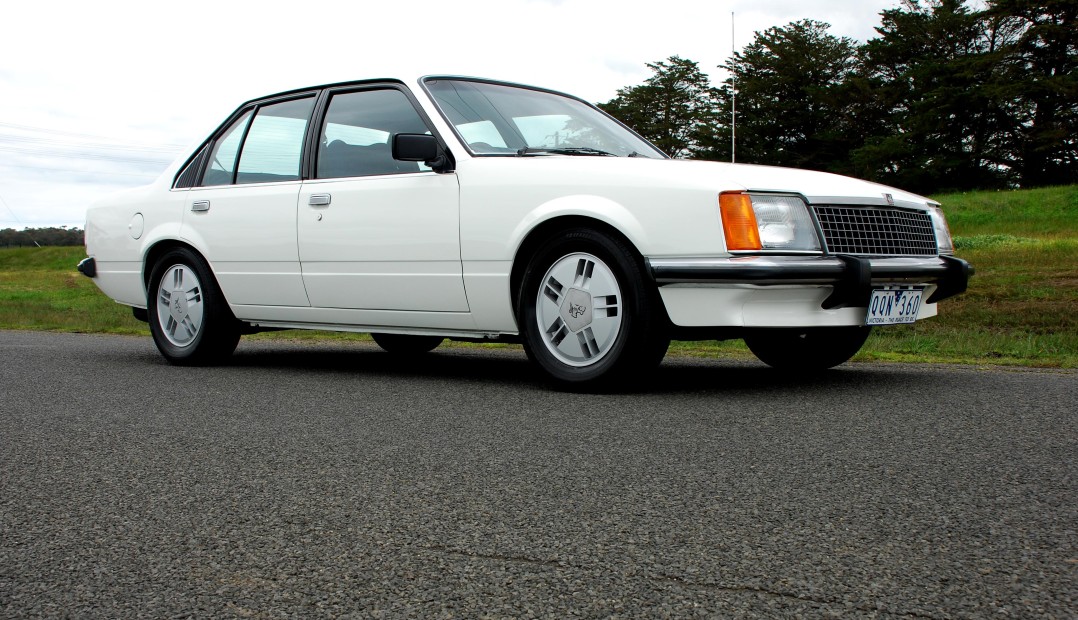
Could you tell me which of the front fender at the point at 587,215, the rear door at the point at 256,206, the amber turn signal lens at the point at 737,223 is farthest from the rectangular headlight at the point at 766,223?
the rear door at the point at 256,206

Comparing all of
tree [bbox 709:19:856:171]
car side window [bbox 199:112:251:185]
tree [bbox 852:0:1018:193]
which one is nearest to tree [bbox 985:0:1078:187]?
tree [bbox 852:0:1018:193]

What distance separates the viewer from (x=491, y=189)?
5.24 m

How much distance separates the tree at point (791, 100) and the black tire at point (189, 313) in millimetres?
46785

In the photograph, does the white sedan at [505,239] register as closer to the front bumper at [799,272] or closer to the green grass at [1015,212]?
the front bumper at [799,272]

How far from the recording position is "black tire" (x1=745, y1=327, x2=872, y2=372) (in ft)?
19.3

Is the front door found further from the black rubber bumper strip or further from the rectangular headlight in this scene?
the black rubber bumper strip

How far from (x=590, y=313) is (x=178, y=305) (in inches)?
126

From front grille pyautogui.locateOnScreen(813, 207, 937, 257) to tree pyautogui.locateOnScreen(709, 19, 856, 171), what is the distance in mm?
47204

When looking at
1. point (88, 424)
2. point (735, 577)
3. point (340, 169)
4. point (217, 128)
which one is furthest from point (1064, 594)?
point (217, 128)

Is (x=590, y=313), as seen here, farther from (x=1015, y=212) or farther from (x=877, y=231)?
(x=1015, y=212)

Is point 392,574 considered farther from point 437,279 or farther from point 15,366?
point 15,366

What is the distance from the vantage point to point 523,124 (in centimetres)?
571

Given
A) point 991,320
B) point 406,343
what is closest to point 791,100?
point 991,320

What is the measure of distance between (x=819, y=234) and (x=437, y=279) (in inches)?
77.6
